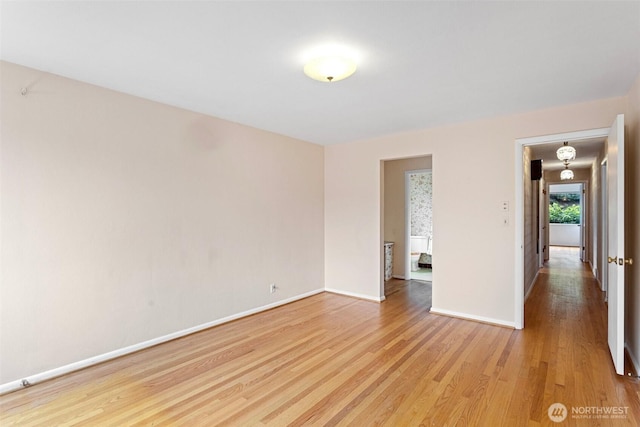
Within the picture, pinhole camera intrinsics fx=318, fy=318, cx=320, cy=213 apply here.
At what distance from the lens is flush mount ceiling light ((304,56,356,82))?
7.31 feet

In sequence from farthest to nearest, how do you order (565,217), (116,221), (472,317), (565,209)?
(565,209) < (565,217) < (472,317) < (116,221)

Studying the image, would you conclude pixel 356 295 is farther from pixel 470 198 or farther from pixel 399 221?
pixel 470 198

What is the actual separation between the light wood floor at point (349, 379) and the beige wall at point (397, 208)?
2415 millimetres

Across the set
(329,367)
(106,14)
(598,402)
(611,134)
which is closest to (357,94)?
(106,14)

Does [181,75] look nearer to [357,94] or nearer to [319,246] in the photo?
[357,94]

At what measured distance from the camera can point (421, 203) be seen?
8289 mm

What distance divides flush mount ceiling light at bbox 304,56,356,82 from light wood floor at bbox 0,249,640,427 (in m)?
2.31

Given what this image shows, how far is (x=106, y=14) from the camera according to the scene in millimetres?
1781

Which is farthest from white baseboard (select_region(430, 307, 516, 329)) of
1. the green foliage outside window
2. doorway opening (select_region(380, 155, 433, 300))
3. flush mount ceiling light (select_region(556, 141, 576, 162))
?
the green foliage outside window

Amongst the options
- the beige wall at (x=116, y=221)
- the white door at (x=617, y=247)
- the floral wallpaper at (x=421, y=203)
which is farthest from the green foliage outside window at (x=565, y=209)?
the beige wall at (x=116, y=221)

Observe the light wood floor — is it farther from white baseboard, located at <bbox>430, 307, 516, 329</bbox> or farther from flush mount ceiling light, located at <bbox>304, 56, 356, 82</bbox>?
flush mount ceiling light, located at <bbox>304, 56, 356, 82</bbox>

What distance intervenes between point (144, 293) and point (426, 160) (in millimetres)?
4889

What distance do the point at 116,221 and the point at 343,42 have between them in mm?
2476

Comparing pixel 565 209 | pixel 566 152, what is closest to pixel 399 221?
pixel 566 152
